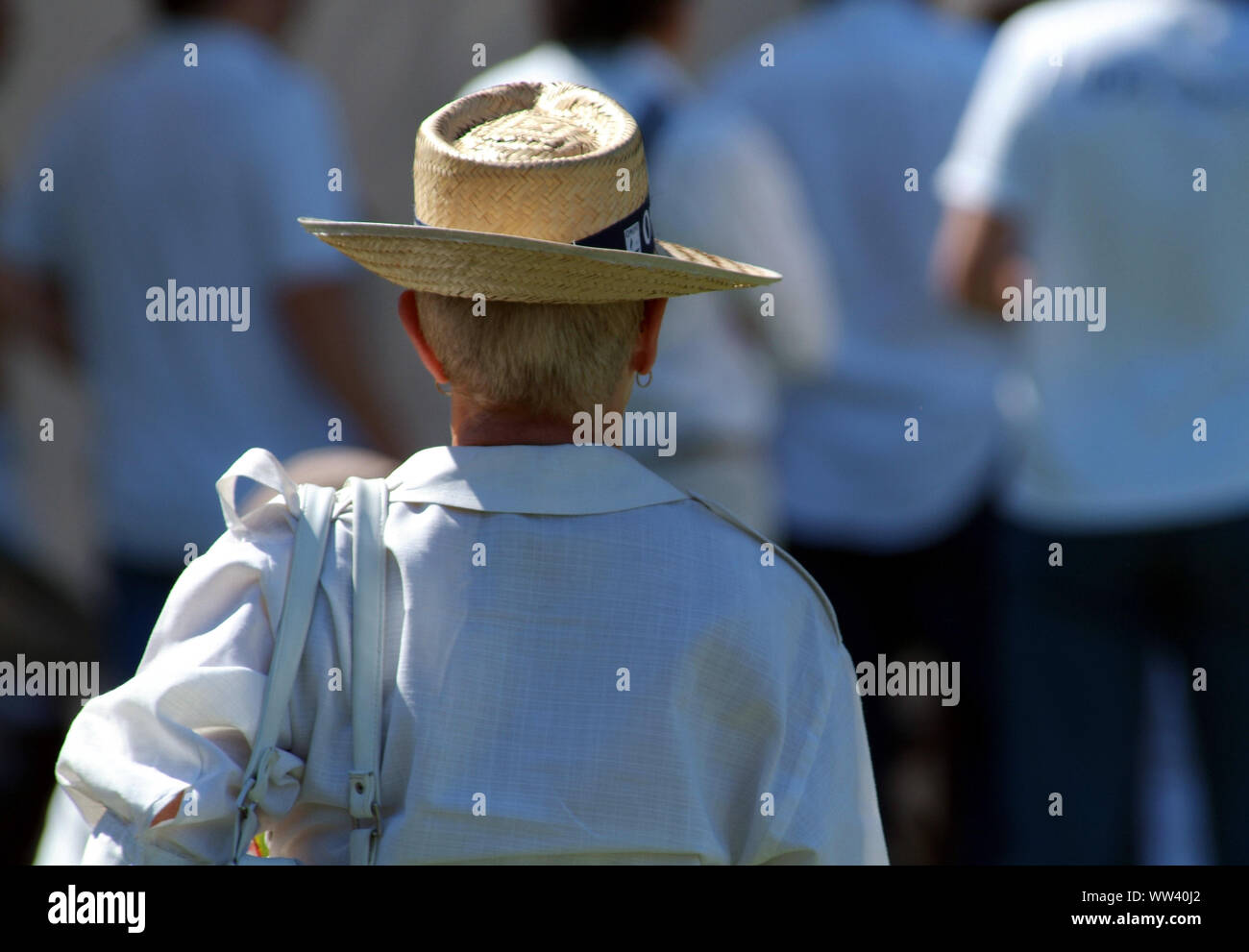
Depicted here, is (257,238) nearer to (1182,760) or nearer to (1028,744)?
(1028,744)

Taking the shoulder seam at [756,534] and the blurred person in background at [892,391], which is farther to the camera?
the blurred person in background at [892,391]

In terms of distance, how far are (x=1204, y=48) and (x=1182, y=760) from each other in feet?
6.55

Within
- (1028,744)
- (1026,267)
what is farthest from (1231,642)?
(1026,267)

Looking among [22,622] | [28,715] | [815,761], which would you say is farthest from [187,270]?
[815,761]

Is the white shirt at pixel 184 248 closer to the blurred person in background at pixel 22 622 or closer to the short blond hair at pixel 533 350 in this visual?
the blurred person in background at pixel 22 622

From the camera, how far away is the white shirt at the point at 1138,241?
122 inches

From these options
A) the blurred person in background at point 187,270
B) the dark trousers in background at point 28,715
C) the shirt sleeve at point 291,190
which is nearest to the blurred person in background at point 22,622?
the dark trousers in background at point 28,715

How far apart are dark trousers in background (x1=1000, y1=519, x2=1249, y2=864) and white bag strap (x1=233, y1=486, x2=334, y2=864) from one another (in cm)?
197

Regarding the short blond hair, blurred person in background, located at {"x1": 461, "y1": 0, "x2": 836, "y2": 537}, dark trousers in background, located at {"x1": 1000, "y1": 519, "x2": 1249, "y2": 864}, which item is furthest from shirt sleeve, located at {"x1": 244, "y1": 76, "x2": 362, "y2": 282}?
the short blond hair

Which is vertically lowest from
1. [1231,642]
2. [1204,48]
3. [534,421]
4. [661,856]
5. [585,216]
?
[1231,642]

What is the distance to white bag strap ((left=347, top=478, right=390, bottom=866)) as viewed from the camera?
1.57 meters

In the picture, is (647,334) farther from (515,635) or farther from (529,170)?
(515,635)

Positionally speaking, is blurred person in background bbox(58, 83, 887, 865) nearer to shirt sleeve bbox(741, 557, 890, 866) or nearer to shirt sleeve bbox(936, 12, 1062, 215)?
shirt sleeve bbox(741, 557, 890, 866)

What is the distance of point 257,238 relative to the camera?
339cm
